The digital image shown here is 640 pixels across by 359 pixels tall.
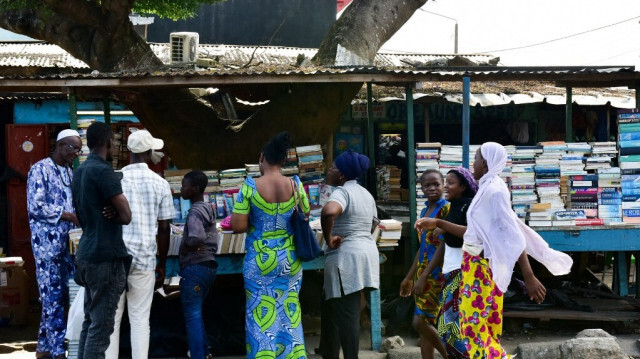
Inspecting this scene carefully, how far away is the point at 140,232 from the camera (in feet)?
19.2

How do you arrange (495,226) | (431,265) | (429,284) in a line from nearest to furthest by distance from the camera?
1. (495,226)
2. (431,265)
3. (429,284)

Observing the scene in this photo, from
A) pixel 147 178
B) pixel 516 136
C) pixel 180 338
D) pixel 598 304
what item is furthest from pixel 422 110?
pixel 147 178

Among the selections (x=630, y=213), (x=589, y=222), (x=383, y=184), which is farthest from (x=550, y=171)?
(x=383, y=184)

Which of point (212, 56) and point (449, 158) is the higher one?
point (212, 56)

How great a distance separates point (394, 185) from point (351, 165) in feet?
20.6

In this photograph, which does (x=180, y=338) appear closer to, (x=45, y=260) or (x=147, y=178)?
(x=45, y=260)

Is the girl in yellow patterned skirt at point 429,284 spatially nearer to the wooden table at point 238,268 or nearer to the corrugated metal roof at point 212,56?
the wooden table at point 238,268

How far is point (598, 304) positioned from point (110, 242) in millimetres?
5823

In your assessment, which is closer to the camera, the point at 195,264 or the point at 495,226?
the point at 495,226

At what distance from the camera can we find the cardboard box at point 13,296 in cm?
889

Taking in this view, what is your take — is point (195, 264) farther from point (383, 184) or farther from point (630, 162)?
point (383, 184)

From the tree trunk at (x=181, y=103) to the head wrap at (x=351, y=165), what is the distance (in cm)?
371

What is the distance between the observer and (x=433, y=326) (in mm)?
6199

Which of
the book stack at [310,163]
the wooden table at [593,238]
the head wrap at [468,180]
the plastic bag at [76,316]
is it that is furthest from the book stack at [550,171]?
the plastic bag at [76,316]
